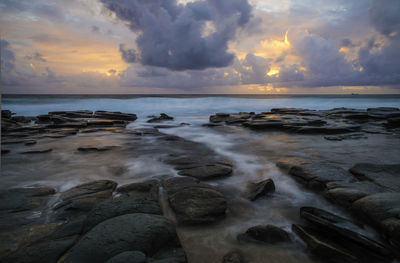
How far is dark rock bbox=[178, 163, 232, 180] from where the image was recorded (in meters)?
3.54

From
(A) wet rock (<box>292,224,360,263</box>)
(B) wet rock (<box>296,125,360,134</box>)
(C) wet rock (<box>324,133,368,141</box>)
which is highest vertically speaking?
(B) wet rock (<box>296,125,360,134</box>)

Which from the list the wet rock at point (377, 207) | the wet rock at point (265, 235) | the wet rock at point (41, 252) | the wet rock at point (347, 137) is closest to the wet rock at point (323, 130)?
the wet rock at point (347, 137)

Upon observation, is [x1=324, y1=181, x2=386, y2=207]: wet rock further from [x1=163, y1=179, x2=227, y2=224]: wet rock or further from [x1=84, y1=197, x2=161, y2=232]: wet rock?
[x1=84, y1=197, x2=161, y2=232]: wet rock

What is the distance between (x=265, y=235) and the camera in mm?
2107

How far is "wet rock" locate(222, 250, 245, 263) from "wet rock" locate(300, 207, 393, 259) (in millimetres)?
756

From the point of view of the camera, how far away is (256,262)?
184 centimetres

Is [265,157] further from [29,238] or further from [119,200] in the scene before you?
[29,238]

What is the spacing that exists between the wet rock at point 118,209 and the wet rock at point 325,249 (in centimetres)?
134

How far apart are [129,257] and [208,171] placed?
2173 millimetres

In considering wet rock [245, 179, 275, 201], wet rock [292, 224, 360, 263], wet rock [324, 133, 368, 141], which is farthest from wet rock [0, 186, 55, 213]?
wet rock [324, 133, 368, 141]

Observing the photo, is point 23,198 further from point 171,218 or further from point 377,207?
point 377,207

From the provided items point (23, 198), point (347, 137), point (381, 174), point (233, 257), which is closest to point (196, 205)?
point (233, 257)

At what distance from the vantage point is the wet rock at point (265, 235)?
2.07 metres

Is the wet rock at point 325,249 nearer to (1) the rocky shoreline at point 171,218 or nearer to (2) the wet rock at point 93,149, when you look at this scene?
(1) the rocky shoreline at point 171,218
